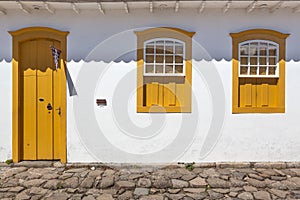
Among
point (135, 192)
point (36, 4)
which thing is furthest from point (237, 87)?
point (36, 4)

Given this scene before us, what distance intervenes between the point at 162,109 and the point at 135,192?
2130 millimetres

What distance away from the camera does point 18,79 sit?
19.3 ft

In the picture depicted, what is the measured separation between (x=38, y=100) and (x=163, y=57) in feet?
10.9

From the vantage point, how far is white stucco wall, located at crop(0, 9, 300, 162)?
19.2 ft

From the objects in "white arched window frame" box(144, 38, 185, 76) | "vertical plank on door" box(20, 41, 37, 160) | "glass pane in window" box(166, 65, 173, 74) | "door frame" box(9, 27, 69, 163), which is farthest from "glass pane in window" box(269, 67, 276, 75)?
"vertical plank on door" box(20, 41, 37, 160)

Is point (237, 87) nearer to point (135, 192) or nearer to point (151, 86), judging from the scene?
point (151, 86)

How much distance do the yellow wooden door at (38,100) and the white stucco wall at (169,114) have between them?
1.21ft

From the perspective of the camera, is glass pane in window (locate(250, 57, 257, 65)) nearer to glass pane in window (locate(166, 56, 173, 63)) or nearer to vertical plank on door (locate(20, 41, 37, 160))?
glass pane in window (locate(166, 56, 173, 63))

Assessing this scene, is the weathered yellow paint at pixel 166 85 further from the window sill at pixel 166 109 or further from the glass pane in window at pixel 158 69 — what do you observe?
the glass pane in window at pixel 158 69

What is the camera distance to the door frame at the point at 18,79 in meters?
5.80

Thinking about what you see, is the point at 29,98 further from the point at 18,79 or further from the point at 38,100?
the point at 18,79

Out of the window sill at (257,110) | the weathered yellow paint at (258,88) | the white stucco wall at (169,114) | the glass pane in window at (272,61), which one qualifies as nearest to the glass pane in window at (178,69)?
the white stucco wall at (169,114)

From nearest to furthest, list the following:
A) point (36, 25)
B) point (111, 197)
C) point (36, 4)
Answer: point (111, 197) < point (36, 4) < point (36, 25)

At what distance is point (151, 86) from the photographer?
6047mm
